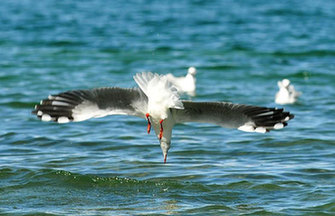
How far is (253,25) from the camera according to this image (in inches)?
947

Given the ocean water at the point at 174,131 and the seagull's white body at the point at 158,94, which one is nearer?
the seagull's white body at the point at 158,94

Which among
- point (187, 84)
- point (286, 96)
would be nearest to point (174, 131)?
point (286, 96)

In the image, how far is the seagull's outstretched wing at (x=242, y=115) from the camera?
252 inches

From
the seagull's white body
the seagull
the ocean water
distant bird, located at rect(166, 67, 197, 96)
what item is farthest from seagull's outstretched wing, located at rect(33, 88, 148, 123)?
distant bird, located at rect(166, 67, 197, 96)

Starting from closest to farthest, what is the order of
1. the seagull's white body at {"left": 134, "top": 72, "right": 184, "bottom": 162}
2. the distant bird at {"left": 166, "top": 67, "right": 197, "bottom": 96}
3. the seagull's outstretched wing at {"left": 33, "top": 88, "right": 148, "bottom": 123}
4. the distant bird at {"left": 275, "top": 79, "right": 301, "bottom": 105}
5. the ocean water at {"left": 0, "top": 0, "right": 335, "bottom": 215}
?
the seagull's white body at {"left": 134, "top": 72, "right": 184, "bottom": 162}
the seagull's outstretched wing at {"left": 33, "top": 88, "right": 148, "bottom": 123}
the ocean water at {"left": 0, "top": 0, "right": 335, "bottom": 215}
the distant bird at {"left": 275, "top": 79, "right": 301, "bottom": 105}
the distant bird at {"left": 166, "top": 67, "right": 197, "bottom": 96}

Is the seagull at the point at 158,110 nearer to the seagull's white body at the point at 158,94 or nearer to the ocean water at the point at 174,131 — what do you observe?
the seagull's white body at the point at 158,94

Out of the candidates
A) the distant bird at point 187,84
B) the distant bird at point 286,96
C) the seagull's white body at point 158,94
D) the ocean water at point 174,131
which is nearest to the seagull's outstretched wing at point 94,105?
the seagull's white body at point 158,94

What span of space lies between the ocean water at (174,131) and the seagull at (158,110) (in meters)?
0.75

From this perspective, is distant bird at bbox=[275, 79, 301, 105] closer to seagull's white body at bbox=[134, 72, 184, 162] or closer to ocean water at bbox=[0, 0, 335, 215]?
ocean water at bbox=[0, 0, 335, 215]

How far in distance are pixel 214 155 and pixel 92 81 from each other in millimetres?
6478

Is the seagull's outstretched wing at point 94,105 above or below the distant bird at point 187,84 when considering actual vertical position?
below

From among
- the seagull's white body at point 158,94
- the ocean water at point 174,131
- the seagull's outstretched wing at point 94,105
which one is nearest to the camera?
the seagull's white body at point 158,94

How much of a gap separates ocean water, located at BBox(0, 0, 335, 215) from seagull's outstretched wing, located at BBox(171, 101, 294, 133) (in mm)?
728

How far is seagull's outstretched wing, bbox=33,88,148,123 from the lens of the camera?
6.57 metres
